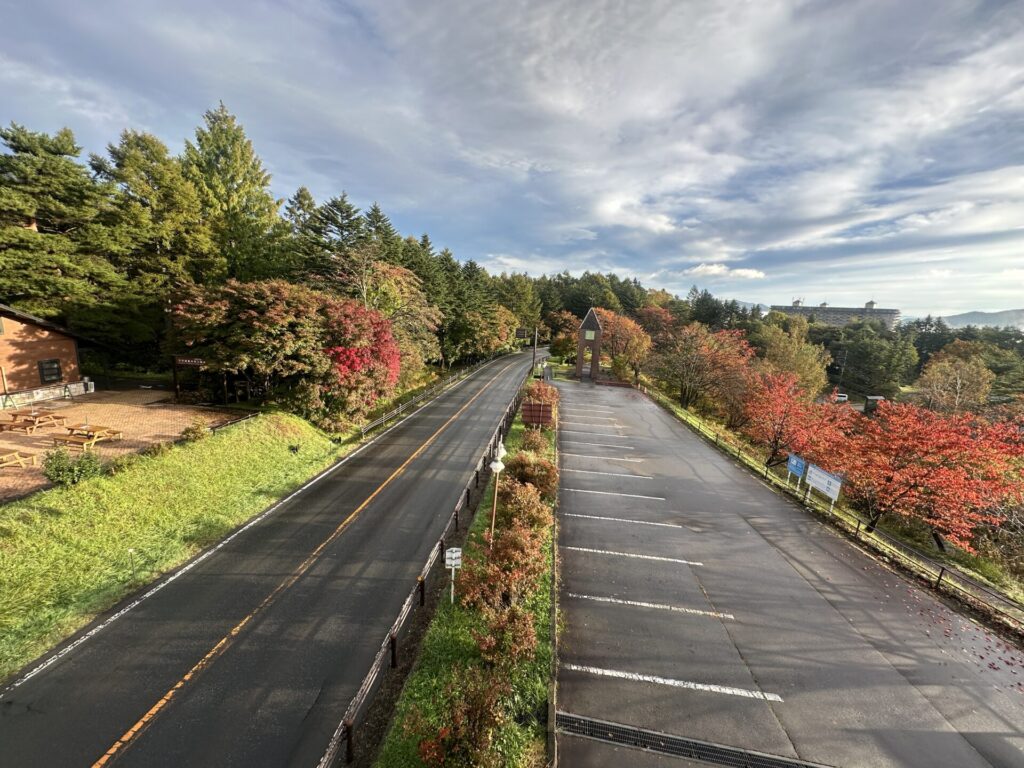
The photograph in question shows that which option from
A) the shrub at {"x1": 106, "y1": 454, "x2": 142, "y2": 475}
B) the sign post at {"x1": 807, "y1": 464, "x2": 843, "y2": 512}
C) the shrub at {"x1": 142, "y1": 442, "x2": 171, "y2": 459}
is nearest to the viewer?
the shrub at {"x1": 106, "y1": 454, "x2": 142, "y2": 475}

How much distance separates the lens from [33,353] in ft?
62.5

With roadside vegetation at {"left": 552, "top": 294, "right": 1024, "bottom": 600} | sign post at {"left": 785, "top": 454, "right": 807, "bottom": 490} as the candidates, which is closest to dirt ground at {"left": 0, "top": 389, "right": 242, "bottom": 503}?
sign post at {"left": 785, "top": 454, "right": 807, "bottom": 490}

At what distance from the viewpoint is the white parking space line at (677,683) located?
283 inches

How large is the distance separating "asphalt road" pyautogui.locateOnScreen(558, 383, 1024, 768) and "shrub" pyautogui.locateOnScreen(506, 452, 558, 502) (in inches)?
45.9

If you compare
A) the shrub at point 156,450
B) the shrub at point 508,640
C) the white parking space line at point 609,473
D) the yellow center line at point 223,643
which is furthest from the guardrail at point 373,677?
the shrub at point 156,450

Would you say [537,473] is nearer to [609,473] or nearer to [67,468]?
[609,473]

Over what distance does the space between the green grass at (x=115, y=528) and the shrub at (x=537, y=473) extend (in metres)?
8.44

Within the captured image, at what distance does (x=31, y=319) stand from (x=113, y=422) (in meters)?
7.73

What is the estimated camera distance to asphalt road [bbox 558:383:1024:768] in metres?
6.49

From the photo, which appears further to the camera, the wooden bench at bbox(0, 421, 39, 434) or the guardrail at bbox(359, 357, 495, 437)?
the guardrail at bbox(359, 357, 495, 437)

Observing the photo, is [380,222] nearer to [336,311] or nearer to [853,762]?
[336,311]

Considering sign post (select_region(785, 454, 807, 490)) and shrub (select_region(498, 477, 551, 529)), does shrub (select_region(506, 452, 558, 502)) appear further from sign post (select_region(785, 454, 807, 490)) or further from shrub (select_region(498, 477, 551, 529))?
sign post (select_region(785, 454, 807, 490))

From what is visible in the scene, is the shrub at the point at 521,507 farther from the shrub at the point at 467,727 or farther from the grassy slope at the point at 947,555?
the grassy slope at the point at 947,555

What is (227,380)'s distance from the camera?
2081 centimetres
